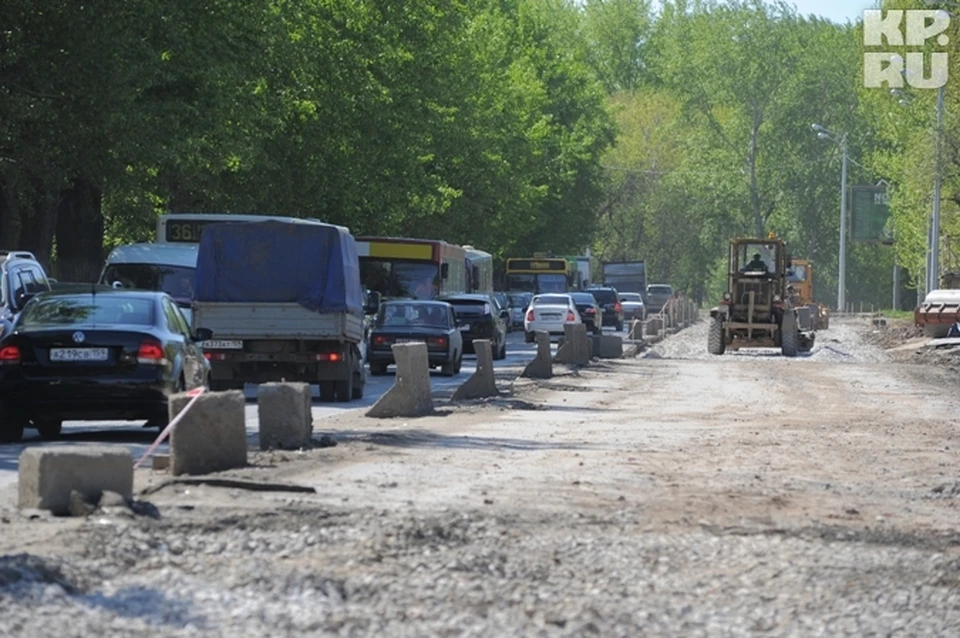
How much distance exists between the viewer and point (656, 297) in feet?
353

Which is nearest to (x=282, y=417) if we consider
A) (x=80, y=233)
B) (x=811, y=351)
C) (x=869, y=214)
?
(x=80, y=233)

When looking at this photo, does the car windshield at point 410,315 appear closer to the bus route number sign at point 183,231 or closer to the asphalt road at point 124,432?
the bus route number sign at point 183,231

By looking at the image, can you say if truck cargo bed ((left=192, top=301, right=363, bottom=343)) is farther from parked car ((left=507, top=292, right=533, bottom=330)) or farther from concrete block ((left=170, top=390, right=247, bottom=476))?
parked car ((left=507, top=292, right=533, bottom=330))

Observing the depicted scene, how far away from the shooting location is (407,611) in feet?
26.7

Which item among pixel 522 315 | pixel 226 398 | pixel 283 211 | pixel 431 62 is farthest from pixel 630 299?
pixel 226 398

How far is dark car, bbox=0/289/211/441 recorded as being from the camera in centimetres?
1731

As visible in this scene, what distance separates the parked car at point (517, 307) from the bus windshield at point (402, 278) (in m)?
26.7

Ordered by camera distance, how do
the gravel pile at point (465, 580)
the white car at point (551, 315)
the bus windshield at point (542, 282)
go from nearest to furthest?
the gravel pile at point (465, 580)
the white car at point (551, 315)
the bus windshield at point (542, 282)

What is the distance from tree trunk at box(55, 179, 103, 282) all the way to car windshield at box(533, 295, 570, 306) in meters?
20.3

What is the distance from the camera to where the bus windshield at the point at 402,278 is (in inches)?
1778

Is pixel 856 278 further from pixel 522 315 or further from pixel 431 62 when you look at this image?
pixel 431 62

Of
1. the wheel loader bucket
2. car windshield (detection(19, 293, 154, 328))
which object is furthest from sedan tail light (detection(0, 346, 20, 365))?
the wheel loader bucket

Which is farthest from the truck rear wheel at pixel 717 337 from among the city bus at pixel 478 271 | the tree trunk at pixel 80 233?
the tree trunk at pixel 80 233

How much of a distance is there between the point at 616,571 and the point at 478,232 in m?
64.4
